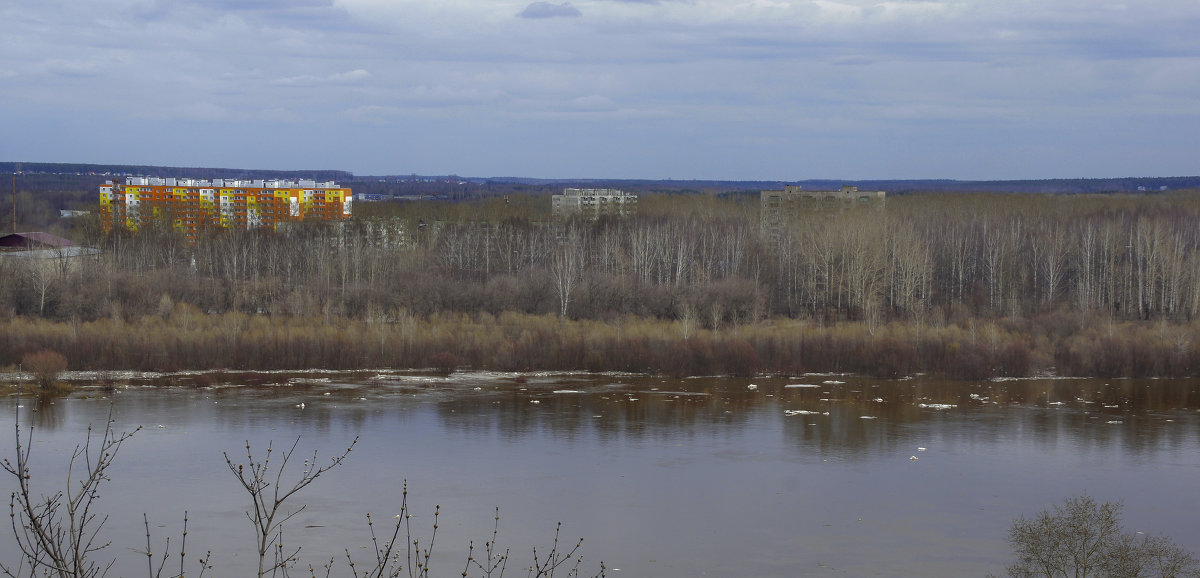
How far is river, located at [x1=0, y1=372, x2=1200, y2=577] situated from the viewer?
7605mm

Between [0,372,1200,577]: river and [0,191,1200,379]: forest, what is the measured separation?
0.91 meters

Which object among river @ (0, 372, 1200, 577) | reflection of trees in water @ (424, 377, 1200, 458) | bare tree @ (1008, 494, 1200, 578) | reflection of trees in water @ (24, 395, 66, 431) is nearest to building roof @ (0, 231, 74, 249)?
river @ (0, 372, 1200, 577)

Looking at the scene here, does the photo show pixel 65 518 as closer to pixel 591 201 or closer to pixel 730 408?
pixel 730 408

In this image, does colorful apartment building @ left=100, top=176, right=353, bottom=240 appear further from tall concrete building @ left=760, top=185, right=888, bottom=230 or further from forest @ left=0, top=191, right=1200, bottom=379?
tall concrete building @ left=760, top=185, right=888, bottom=230

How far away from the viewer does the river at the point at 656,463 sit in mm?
7605

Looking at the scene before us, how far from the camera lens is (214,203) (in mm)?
35969

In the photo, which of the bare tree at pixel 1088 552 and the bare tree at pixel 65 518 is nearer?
the bare tree at pixel 65 518

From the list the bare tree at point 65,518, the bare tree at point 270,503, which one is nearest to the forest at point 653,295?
the bare tree at point 65,518

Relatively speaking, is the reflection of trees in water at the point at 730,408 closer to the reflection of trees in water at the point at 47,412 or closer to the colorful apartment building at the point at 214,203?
the reflection of trees in water at the point at 47,412

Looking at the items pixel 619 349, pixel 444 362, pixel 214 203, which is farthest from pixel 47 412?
pixel 214 203

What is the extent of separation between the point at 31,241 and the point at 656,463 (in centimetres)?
1941

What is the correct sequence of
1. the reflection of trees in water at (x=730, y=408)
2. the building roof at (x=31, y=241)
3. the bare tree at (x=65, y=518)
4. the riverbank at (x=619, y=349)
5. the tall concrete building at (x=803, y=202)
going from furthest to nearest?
the tall concrete building at (x=803, y=202), the building roof at (x=31, y=241), the riverbank at (x=619, y=349), the reflection of trees in water at (x=730, y=408), the bare tree at (x=65, y=518)

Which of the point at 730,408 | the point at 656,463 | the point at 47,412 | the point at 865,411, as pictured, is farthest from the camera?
the point at 730,408

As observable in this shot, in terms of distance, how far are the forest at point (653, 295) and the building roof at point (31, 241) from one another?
0.61 metres
